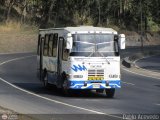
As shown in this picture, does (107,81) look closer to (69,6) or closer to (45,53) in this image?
(45,53)

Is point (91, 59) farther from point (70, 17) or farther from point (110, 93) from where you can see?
point (70, 17)

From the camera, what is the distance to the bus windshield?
2316 cm

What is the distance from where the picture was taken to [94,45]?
2327cm

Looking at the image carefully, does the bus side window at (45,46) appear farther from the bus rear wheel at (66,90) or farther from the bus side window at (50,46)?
the bus rear wheel at (66,90)

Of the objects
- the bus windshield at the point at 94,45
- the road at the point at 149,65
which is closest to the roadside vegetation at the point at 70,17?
the road at the point at 149,65

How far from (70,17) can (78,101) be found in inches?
2729

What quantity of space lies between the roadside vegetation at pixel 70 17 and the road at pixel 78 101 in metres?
40.8

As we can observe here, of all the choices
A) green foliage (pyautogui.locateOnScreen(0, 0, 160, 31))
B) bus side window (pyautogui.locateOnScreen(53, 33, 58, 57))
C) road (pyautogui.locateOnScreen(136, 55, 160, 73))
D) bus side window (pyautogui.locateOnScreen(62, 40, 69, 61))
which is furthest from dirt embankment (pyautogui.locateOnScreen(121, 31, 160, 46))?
bus side window (pyautogui.locateOnScreen(62, 40, 69, 61))

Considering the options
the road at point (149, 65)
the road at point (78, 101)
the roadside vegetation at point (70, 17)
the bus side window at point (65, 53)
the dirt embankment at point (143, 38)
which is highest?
the roadside vegetation at point (70, 17)

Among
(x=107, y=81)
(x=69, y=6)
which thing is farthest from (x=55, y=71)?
(x=69, y=6)

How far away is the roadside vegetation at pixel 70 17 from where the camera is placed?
75006 millimetres

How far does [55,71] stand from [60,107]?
234 inches

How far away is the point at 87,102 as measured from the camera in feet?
69.2

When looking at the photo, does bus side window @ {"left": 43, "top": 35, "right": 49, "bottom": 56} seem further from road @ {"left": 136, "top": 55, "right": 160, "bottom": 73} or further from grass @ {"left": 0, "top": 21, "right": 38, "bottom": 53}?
grass @ {"left": 0, "top": 21, "right": 38, "bottom": 53}
